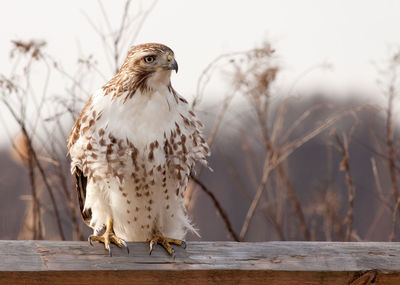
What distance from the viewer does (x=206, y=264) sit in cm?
258

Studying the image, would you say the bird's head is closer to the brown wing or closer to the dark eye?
the dark eye

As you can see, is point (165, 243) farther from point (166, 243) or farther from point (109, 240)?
point (109, 240)

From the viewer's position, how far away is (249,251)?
8.68 ft

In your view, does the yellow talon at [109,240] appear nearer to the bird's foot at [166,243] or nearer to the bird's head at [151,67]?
the bird's foot at [166,243]

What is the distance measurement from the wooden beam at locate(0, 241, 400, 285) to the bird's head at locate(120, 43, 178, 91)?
0.88 meters

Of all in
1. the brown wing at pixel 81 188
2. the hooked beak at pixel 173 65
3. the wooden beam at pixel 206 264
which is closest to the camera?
the wooden beam at pixel 206 264

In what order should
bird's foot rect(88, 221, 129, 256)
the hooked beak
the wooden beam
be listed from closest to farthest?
1. the wooden beam
2. bird's foot rect(88, 221, 129, 256)
3. the hooked beak

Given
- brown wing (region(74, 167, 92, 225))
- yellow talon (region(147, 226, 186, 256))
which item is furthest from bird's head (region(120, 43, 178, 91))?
yellow talon (region(147, 226, 186, 256))

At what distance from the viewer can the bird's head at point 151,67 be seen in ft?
10.9

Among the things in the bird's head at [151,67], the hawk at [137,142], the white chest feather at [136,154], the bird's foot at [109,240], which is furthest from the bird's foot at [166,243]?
the bird's head at [151,67]

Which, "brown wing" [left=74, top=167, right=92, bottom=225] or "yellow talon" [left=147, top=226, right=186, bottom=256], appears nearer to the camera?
"yellow talon" [left=147, top=226, right=186, bottom=256]

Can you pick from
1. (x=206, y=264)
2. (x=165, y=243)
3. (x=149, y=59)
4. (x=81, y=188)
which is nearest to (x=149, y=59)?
(x=149, y=59)

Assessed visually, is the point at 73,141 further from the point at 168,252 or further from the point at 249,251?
the point at 249,251

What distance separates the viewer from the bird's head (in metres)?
A: 3.33
